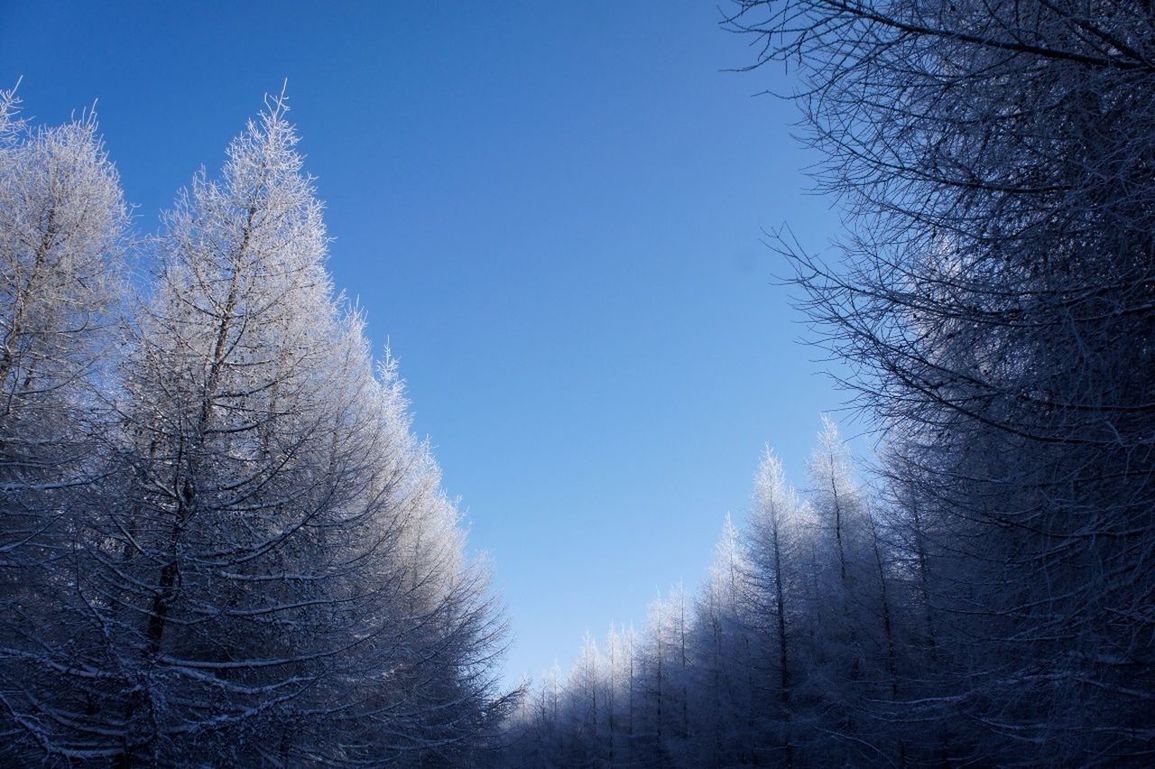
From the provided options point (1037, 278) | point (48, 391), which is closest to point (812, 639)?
point (1037, 278)

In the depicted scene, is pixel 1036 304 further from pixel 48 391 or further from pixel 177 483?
pixel 48 391

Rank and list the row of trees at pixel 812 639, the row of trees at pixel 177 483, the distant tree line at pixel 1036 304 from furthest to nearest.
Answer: the row of trees at pixel 812 639, the row of trees at pixel 177 483, the distant tree line at pixel 1036 304

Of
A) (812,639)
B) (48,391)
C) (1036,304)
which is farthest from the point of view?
(812,639)

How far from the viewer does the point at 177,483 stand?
5.50m

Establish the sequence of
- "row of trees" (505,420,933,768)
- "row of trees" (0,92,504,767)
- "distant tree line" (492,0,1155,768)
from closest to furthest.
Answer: "distant tree line" (492,0,1155,768)
"row of trees" (0,92,504,767)
"row of trees" (505,420,933,768)

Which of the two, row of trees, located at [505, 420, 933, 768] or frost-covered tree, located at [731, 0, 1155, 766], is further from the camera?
row of trees, located at [505, 420, 933, 768]

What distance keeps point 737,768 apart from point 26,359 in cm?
2049

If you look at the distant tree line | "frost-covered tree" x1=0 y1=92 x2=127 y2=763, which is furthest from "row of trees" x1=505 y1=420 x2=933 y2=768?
"frost-covered tree" x1=0 y1=92 x2=127 y2=763

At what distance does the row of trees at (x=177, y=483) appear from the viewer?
4.98 meters

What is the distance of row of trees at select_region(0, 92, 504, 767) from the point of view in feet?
16.3

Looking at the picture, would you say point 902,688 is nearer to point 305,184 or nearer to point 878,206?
point 878,206

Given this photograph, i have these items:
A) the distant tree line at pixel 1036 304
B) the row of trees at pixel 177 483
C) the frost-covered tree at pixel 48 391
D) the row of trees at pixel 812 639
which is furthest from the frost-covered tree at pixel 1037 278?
the row of trees at pixel 812 639

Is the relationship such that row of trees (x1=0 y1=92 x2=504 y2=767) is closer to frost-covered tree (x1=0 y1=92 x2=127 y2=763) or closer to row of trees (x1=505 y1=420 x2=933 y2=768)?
frost-covered tree (x1=0 y1=92 x2=127 y2=763)

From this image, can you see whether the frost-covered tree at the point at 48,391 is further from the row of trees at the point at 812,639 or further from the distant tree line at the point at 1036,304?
the row of trees at the point at 812,639
